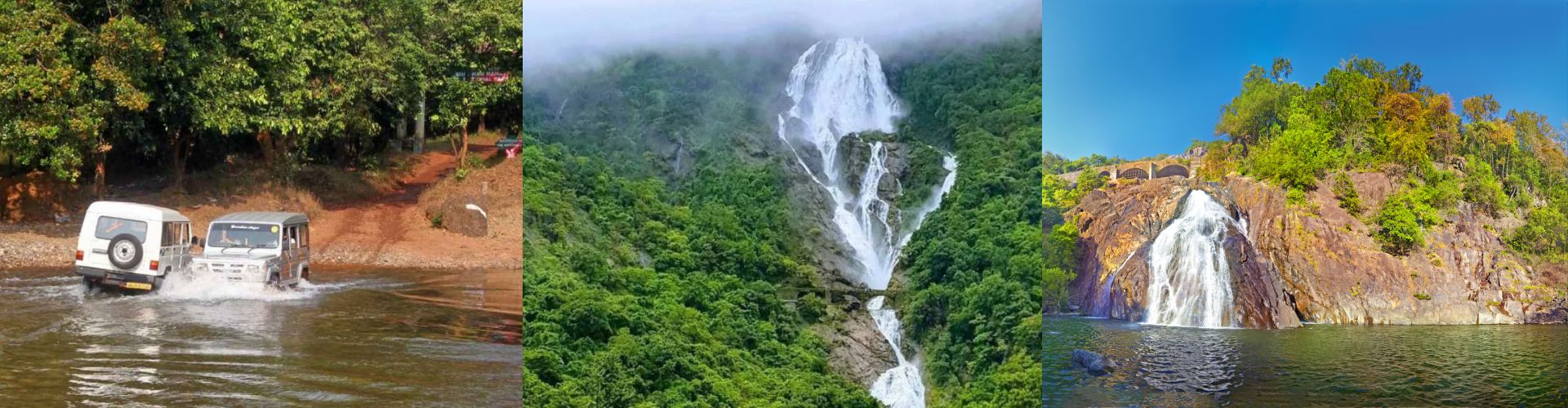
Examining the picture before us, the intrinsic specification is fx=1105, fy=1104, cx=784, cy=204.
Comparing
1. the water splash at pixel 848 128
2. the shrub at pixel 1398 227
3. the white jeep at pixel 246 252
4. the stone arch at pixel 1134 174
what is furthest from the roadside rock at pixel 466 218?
the water splash at pixel 848 128

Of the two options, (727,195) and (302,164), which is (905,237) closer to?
(727,195)

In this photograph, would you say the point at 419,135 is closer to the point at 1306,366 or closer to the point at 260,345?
the point at 260,345

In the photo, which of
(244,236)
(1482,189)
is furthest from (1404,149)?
(244,236)

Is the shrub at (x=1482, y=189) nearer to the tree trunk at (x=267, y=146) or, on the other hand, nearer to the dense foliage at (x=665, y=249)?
the dense foliage at (x=665, y=249)

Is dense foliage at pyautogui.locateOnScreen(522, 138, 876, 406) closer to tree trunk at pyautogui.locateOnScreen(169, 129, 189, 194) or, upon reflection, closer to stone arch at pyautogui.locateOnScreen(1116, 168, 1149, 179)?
stone arch at pyautogui.locateOnScreen(1116, 168, 1149, 179)

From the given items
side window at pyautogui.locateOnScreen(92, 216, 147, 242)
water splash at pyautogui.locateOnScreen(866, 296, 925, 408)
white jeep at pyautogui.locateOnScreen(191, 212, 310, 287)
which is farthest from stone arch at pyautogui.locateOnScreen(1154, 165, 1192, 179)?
side window at pyautogui.locateOnScreen(92, 216, 147, 242)
